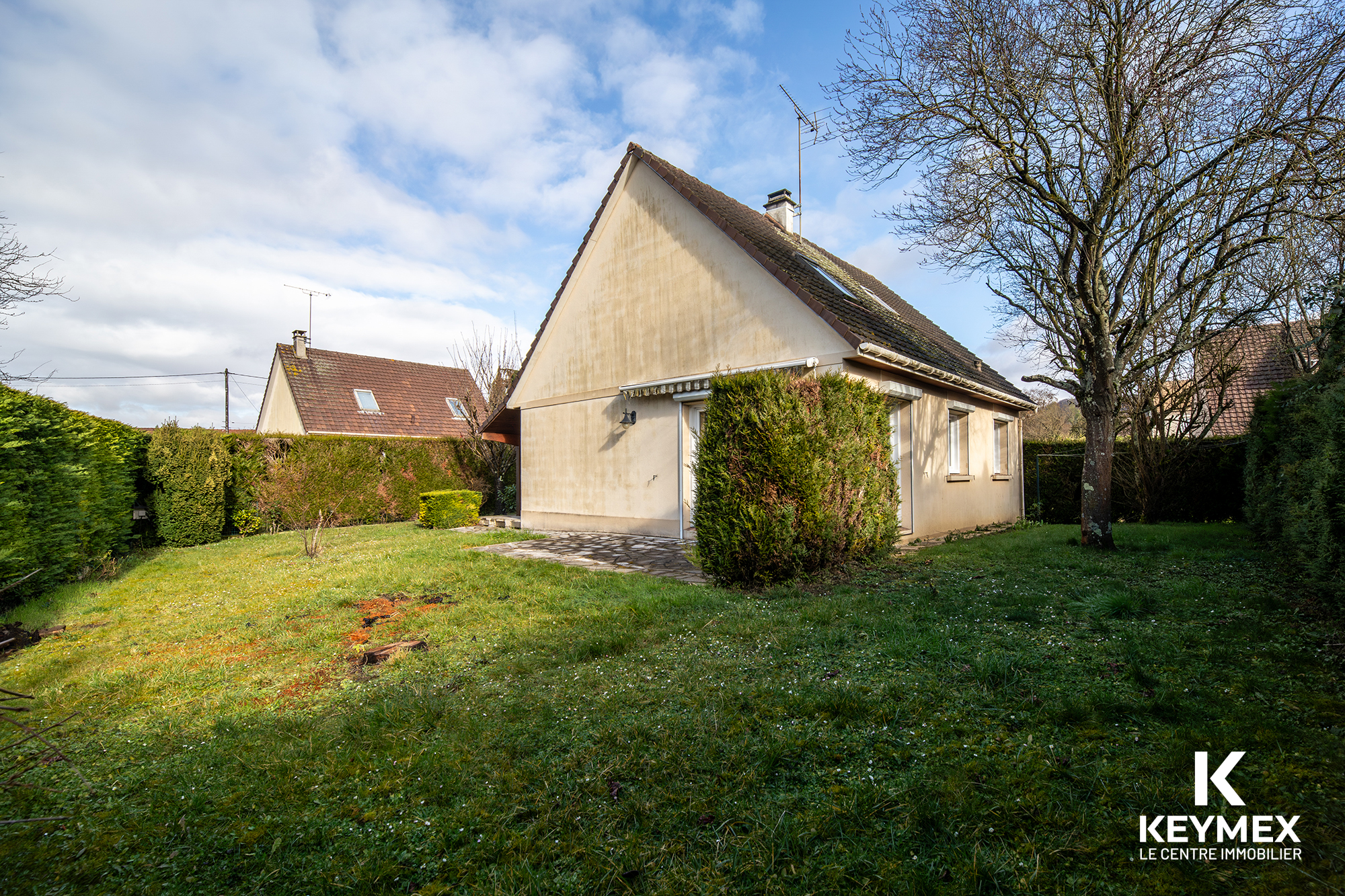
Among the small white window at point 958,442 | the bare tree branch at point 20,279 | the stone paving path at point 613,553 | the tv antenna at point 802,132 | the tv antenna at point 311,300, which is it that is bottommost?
the stone paving path at point 613,553

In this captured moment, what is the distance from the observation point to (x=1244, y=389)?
20875mm

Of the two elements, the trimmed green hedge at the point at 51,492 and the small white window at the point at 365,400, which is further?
the small white window at the point at 365,400

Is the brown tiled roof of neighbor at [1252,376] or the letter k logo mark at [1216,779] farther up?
the brown tiled roof of neighbor at [1252,376]

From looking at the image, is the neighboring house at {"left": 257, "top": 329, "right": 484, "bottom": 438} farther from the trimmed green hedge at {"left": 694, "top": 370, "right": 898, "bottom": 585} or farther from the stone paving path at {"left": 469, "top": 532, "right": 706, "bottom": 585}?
the trimmed green hedge at {"left": 694, "top": 370, "right": 898, "bottom": 585}

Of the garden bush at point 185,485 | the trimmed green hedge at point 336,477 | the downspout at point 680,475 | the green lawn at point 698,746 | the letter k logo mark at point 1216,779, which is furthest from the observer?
the trimmed green hedge at point 336,477

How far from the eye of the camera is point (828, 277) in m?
12.6

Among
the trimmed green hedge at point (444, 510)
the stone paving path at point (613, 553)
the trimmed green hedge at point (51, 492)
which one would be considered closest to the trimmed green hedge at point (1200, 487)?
the stone paving path at point (613, 553)

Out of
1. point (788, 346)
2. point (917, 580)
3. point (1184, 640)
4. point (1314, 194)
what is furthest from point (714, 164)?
point (1184, 640)

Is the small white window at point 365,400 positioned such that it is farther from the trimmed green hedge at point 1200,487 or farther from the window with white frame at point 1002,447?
the trimmed green hedge at point 1200,487

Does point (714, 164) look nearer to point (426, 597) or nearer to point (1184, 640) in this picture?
point (426, 597)

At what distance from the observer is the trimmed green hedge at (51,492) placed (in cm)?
664

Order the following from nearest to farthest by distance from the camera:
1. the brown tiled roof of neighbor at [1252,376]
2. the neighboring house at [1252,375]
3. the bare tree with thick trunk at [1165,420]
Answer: the bare tree with thick trunk at [1165,420]
the neighboring house at [1252,375]
the brown tiled roof of neighbor at [1252,376]

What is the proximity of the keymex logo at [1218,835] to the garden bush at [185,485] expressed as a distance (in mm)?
16328

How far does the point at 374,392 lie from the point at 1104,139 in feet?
83.9
